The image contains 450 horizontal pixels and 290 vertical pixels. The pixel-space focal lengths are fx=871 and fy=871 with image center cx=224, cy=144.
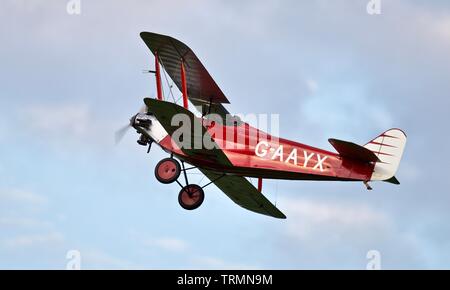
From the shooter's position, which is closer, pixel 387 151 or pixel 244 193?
pixel 387 151

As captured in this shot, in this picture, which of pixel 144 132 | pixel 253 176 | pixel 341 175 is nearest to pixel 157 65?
pixel 144 132

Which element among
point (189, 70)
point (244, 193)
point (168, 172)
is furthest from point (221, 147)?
point (244, 193)

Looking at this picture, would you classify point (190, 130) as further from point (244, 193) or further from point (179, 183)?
point (244, 193)

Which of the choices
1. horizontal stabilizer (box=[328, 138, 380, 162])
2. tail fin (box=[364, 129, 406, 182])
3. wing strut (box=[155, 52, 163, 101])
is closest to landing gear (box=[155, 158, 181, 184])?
wing strut (box=[155, 52, 163, 101])

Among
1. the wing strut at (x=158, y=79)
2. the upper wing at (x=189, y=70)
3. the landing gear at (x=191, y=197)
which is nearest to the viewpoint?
the upper wing at (x=189, y=70)

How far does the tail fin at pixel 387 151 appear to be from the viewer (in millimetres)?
17438

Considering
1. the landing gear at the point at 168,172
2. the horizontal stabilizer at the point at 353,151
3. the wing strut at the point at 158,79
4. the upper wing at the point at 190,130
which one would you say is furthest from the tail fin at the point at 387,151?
the wing strut at the point at 158,79

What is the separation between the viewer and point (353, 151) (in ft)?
56.9

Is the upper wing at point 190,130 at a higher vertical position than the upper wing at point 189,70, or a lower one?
lower

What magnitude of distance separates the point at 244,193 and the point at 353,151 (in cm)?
Answer: 399

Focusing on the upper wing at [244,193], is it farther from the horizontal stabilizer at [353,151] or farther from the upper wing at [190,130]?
the horizontal stabilizer at [353,151]

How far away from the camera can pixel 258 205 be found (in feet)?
68.5
